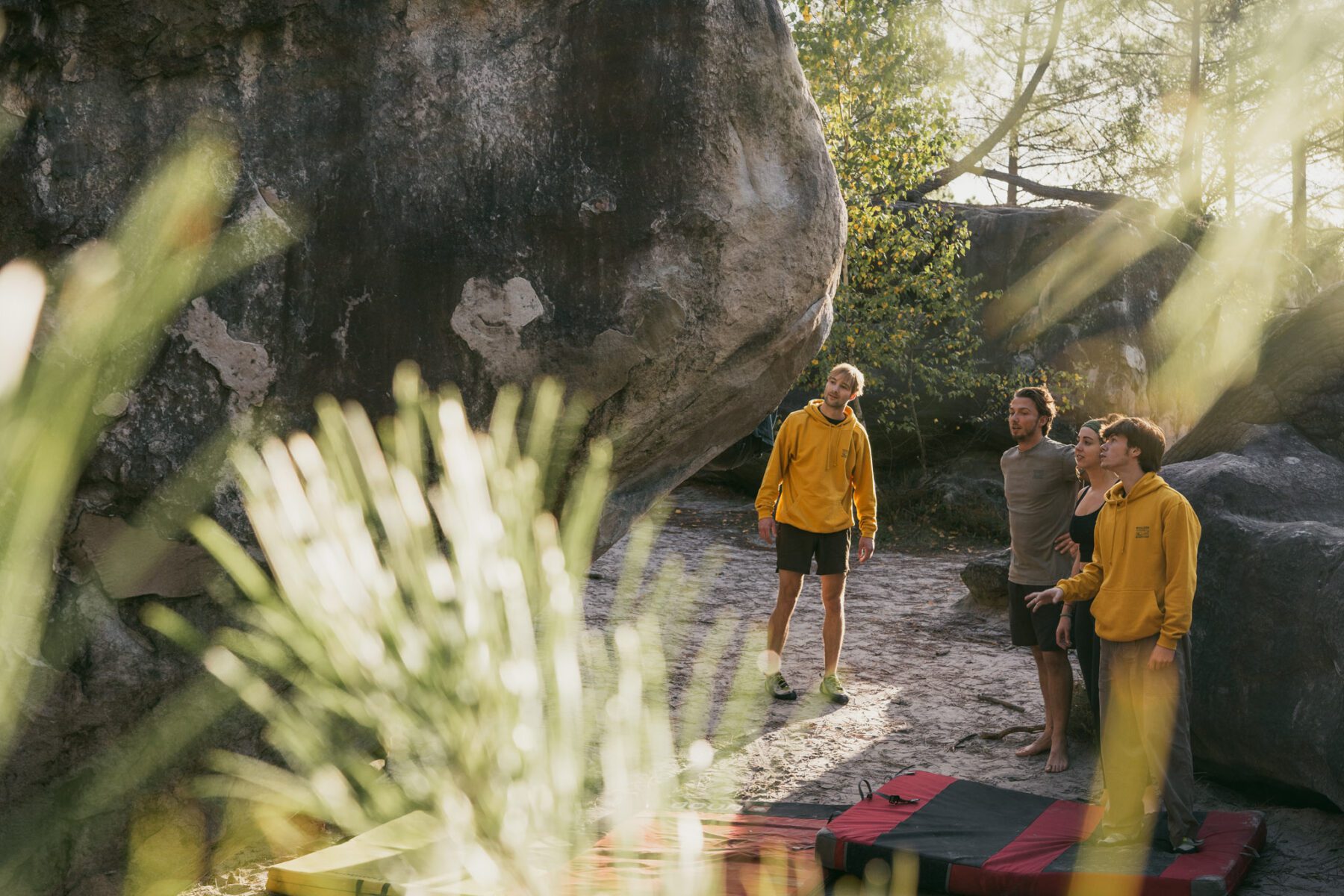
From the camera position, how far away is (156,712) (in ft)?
11.9

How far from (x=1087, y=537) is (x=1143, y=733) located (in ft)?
2.95

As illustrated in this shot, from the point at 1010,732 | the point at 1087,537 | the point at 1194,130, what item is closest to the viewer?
the point at 1087,537

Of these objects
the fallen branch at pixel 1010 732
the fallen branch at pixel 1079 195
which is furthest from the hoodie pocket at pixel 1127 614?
the fallen branch at pixel 1079 195

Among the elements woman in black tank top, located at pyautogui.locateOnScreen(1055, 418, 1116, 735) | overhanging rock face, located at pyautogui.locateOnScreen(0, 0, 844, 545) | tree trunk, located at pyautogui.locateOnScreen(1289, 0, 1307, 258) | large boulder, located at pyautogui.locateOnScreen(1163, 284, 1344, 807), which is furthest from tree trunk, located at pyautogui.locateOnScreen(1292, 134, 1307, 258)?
overhanging rock face, located at pyautogui.locateOnScreen(0, 0, 844, 545)

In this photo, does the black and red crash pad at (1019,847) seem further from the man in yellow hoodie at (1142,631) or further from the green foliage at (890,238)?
the green foliage at (890,238)

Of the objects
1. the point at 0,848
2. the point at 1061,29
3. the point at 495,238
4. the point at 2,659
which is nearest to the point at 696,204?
the point at 495,238

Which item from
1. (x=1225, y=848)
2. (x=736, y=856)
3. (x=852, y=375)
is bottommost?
(x=736, y=856)

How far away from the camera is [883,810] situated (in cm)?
420

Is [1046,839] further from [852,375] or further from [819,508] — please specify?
[852,375]

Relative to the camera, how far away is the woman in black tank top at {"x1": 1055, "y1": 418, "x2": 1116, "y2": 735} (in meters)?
4.55

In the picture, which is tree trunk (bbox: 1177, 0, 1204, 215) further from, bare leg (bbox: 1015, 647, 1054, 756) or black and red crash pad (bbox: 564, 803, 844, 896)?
black and red crash pad (bbox: 564, 803, 844, 896)

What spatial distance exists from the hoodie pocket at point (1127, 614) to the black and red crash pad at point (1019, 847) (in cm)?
63

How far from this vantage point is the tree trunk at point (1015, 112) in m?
15.5

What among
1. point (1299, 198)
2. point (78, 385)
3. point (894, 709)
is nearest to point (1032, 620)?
point (894, 709)
